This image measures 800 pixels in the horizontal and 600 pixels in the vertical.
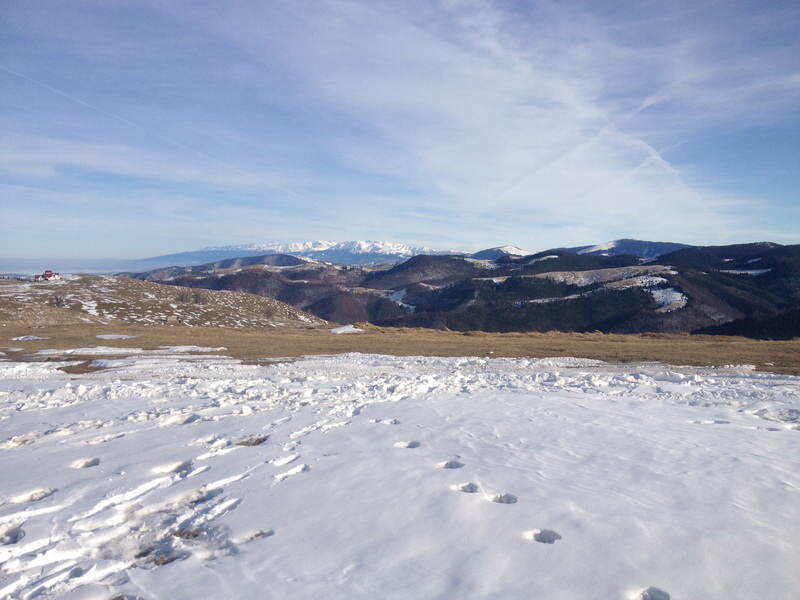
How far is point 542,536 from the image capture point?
15.9ft

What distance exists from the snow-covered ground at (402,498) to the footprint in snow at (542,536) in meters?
0.02

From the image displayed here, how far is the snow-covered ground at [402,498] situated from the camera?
412cm

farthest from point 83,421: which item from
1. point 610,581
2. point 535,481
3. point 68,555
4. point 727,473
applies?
point 727,473

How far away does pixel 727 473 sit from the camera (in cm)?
640

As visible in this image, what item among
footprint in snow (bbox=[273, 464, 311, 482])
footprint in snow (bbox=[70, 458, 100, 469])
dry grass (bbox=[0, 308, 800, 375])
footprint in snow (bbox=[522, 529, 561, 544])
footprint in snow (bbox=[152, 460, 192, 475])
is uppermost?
footprint in snow (bbox=[522, 529, 561, 544])

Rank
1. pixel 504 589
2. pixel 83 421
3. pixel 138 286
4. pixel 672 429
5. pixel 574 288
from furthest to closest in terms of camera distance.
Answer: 1. pixel 574 288
2. pixel 138 286
3. pixel 83 421
4. pixel 672 429
5. pixel 504 589

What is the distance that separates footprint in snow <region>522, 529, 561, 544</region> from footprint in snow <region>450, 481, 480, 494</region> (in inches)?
44.7

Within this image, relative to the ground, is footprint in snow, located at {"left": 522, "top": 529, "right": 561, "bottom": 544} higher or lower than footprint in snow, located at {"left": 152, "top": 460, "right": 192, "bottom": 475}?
higher

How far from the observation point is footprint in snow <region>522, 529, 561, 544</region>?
475 cm

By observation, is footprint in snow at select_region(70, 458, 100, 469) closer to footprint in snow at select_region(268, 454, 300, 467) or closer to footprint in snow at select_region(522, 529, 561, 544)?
Answer: footprint in snow at select_region(268, 454, 300, 467)

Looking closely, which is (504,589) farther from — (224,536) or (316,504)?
(224,536)

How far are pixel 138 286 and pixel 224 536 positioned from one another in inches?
4898

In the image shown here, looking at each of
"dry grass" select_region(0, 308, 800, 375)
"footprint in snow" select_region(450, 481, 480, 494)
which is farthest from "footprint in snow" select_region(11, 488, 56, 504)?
"dry grass" select_region(0, 308, 800, 375)

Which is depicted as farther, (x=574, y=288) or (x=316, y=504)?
(x=574, y=288)
